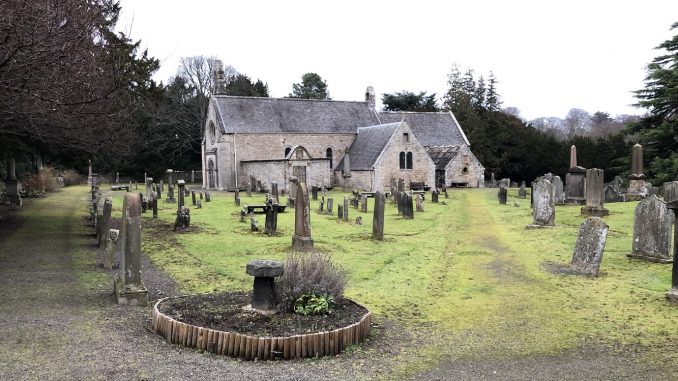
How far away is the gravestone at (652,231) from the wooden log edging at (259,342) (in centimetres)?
816

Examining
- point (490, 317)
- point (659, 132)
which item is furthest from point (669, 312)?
point (659, 132)

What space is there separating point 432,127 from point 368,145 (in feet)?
33.4

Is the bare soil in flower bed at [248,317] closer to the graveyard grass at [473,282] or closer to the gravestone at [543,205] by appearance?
the graveyard grass at [473,282]

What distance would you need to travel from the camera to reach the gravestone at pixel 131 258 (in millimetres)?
8211

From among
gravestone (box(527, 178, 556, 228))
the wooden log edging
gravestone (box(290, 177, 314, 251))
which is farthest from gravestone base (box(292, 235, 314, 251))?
gravestone (box(527, 178, 556, 228))

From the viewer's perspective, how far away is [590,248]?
1051cm

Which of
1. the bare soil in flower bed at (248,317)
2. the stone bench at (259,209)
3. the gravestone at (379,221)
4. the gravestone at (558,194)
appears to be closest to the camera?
the bare soil in flower bed at (248,317)

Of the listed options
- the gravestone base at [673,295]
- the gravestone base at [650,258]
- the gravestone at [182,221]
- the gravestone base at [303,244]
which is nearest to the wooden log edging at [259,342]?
the gravestone base at [673,295]

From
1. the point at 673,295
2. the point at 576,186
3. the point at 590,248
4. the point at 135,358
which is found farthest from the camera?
the point at 576,186

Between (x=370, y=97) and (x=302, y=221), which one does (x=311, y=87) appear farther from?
(x=302, y=221)

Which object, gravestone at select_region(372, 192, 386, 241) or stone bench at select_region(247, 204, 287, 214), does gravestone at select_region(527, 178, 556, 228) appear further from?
stone bench at select_region(247, 204, 287, 214)

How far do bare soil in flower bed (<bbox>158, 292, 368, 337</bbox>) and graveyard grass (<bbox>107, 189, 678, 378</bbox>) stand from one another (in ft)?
2.92

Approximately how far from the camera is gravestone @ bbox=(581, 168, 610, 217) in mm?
18750

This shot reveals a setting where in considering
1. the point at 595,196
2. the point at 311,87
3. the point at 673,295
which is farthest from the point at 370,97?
the point at 673,295
